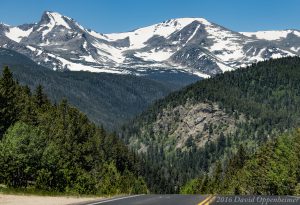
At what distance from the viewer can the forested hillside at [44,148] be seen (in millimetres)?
68250

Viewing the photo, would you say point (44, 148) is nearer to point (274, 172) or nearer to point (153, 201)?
point (274, 172)

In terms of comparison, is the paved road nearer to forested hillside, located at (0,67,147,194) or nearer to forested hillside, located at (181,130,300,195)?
forested hillside, located at (0,67,147,194)

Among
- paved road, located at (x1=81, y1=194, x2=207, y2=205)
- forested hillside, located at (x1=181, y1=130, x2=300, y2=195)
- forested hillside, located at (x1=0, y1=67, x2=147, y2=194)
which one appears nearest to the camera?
paved road, located at (x1=81, y1=194, x2=207, y2=205)

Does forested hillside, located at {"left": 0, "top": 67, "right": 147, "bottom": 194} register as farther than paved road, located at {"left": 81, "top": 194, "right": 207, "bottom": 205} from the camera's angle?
Yes

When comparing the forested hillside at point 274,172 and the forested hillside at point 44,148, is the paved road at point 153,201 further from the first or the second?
the forested hillside at point 274,172

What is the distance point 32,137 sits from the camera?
74.8 m

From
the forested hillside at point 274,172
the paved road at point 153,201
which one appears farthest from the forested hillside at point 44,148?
the forested hillside at point 274,172

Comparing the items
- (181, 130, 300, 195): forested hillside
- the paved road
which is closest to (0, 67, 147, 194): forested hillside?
the paved road

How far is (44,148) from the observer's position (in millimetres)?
78625

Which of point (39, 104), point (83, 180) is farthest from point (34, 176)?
point (39, 104)

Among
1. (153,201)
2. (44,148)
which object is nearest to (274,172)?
(44,148)

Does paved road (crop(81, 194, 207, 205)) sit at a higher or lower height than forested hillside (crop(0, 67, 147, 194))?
lower

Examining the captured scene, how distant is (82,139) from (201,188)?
204 ft

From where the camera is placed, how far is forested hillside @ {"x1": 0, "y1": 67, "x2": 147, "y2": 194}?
68.2 metres
